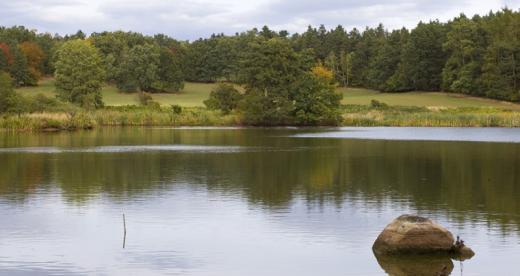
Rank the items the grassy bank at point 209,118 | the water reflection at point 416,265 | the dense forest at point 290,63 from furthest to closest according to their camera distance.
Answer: the dense forest at point 290,63, the grassy bank at point 209,118, the water reflection at point 416,265

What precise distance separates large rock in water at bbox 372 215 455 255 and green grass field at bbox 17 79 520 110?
99.8 metres

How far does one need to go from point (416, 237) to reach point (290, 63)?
78.6m

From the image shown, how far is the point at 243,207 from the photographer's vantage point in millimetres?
29797

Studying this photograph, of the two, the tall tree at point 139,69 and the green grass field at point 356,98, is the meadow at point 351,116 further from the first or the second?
the tall tree at point 139,69

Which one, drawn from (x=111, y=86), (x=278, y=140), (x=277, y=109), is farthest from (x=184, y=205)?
(x=111, y=86)

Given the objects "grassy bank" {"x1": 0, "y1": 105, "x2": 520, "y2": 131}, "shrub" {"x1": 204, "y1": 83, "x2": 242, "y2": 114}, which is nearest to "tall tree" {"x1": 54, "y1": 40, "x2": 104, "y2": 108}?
"grassy bank" {"x1": 0, "y1": 105, "x2": 520, "y2": 131}

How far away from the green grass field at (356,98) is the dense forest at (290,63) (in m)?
2.37

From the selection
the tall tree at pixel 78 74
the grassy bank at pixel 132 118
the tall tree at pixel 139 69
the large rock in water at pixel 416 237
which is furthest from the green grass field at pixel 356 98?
the large rock in water at pixel 416 237

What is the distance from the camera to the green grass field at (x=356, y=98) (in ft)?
402

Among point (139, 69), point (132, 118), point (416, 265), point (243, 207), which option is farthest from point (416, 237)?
point (139, 69)

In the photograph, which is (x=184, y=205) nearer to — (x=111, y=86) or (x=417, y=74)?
(x=417, y=74)

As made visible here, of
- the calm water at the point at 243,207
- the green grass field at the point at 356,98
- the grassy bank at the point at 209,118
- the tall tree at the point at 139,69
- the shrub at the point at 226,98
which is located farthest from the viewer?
the tall tree at the point at 139,69

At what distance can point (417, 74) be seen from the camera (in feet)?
466

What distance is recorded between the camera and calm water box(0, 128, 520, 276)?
→ 811 inches
